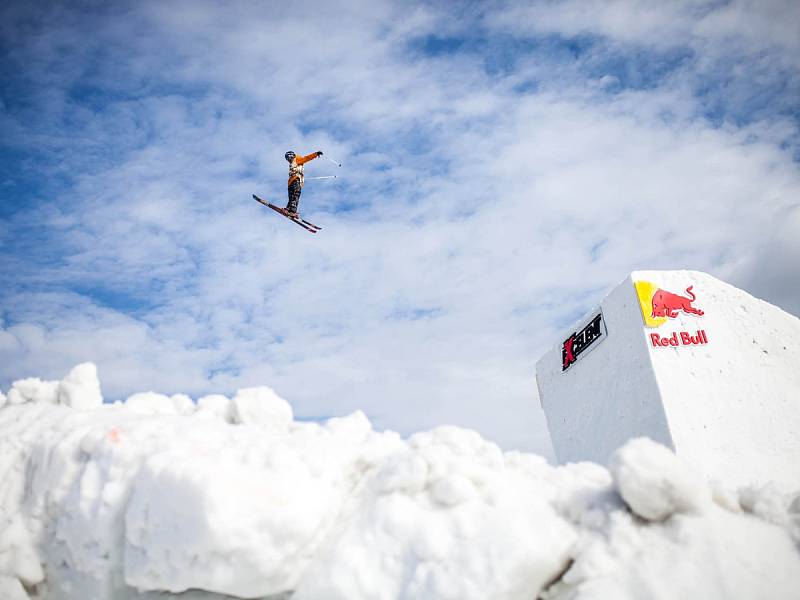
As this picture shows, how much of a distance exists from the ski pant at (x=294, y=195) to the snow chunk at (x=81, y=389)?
30.2 feet

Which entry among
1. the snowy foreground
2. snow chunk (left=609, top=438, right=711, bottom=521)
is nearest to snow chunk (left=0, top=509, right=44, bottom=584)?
the snowy foreground

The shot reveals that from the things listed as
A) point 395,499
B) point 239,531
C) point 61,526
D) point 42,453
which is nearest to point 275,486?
point 239,531

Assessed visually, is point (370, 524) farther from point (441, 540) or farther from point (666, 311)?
point (666, 311)

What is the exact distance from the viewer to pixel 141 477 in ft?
9.50

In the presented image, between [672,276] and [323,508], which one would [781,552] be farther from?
[672,276]

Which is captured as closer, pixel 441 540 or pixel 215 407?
pixel 441 540

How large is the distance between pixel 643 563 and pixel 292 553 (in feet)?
6.06

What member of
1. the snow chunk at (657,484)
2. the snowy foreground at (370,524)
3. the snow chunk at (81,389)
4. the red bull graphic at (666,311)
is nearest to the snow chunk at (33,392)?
the snow chunk at (81,389)

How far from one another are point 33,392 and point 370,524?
Answer: 3489 mm

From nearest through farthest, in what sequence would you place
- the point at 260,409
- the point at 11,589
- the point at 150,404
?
the point at 11,589, the point at 260,409, the point at 150,404

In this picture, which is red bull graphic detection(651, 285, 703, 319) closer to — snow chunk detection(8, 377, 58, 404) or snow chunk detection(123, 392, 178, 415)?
snow chunk detection(123, 392, 178, 415)

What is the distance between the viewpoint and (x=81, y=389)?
4.20m

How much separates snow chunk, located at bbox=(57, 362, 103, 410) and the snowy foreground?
89 cm

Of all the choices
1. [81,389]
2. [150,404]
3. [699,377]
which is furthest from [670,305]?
[81,389]
